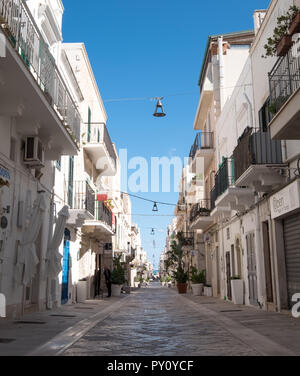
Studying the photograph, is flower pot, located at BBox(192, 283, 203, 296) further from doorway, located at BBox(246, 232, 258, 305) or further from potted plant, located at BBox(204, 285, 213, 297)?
doorway, located at BBox(246, 232, 258, 305)

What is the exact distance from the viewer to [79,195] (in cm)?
1898

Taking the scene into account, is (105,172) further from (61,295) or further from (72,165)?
(61,295)

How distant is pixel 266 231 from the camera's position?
14.4 meters

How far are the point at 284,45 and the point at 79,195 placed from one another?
1186 centimetres

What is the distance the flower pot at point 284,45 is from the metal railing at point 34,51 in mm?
5298

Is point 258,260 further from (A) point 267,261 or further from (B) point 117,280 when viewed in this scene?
(B) point 117,280

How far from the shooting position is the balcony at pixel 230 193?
1548cm

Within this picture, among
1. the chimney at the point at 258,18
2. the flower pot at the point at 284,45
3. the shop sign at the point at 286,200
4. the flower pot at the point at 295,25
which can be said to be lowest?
the shop sign at the point at 286,200

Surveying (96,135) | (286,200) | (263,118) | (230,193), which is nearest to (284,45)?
(286,200)

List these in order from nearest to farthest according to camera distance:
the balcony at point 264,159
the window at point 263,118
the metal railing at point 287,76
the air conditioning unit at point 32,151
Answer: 1. the metal railing at point 287,76
2. the air conditioning unit at point 32,151
3. the balcony at point 264,159
4. the window at point 263,118

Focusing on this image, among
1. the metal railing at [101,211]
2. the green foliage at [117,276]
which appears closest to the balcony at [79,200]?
the metal railing at [101,211]

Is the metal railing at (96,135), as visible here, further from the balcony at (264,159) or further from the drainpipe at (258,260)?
the balcony at (264,159)

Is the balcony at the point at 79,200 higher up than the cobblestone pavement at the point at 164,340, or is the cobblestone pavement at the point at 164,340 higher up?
the balcony at the point at 79,200

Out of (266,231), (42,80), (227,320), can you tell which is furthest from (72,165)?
(227,320)
